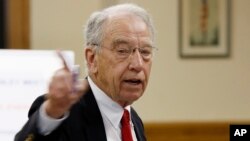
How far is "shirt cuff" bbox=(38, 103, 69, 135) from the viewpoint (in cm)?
153

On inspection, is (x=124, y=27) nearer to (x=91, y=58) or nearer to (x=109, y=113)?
(x=91, y=58)

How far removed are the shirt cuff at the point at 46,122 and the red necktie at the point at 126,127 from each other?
409 mm

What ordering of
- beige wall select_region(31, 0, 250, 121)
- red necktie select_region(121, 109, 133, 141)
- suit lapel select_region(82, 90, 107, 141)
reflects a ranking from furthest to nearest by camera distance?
beige wall select_region(31, 0, 250, 121), red necktie select_region(121, 109, 133, 141), suit lapel select_region(82, 90, 107, 141)

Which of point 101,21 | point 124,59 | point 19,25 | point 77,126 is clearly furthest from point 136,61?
point 19,25

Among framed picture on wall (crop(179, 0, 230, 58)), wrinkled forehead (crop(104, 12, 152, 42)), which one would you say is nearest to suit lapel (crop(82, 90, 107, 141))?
wrinkled forehead (crop(104, 12, 152, 42))

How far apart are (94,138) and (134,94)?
0.68ft

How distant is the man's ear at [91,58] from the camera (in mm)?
1933

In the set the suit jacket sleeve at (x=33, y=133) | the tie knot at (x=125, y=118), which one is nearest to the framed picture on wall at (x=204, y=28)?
the tie knot at (x=125, y=118)

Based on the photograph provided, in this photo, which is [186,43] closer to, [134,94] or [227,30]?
[227,30]

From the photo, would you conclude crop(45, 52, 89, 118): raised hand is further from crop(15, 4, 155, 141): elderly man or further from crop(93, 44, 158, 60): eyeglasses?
crop(93, 44, 158, 60): eyeglasses

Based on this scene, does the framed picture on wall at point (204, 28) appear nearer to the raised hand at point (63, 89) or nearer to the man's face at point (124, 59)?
the man's face at point (124, 59)

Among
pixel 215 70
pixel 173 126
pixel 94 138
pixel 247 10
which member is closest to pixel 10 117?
pixel 94 138

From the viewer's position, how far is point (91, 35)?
1910 mm

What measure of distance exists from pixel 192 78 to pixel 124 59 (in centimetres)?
263
